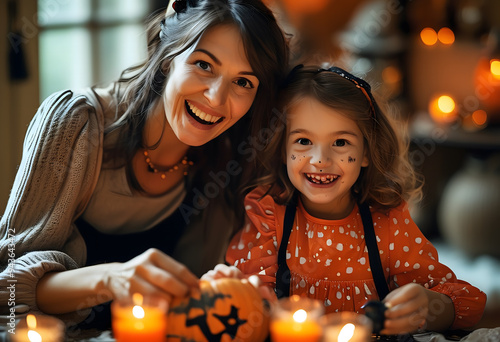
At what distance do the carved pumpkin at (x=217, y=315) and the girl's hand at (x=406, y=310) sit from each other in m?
0.27

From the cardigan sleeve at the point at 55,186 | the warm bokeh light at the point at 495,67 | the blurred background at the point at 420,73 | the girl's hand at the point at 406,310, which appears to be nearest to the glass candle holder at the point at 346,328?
the girl's hand at the point at 406,310

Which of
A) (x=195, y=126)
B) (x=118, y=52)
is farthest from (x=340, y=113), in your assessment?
(x=118, y=52)

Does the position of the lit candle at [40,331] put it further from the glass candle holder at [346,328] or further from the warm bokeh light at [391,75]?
the warm bokeh light at [391,75]

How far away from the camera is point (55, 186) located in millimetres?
1453

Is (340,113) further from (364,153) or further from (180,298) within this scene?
(180,298)

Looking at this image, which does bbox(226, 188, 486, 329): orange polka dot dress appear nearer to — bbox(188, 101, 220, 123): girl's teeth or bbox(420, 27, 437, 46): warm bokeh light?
bbox(188, 101, 220, 123): girl's teeth

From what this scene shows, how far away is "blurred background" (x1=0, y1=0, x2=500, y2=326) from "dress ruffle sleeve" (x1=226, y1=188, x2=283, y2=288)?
855 millimetres

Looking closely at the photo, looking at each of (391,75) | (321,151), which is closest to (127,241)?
(321,151)

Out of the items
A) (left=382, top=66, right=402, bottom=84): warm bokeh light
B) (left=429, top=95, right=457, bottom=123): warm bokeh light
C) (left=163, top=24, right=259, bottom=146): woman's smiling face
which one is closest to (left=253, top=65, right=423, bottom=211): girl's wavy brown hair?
(left=163, top=24, right=259, bottom=146): woman's smiling face

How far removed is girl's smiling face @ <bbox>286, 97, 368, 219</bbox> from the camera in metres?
1.43

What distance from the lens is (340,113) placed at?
1446 mm

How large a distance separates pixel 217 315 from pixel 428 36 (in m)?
3.30

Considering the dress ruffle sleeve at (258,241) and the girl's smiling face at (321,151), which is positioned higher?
the girl's smiling face at (321,151)

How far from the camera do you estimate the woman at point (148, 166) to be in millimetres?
1291
